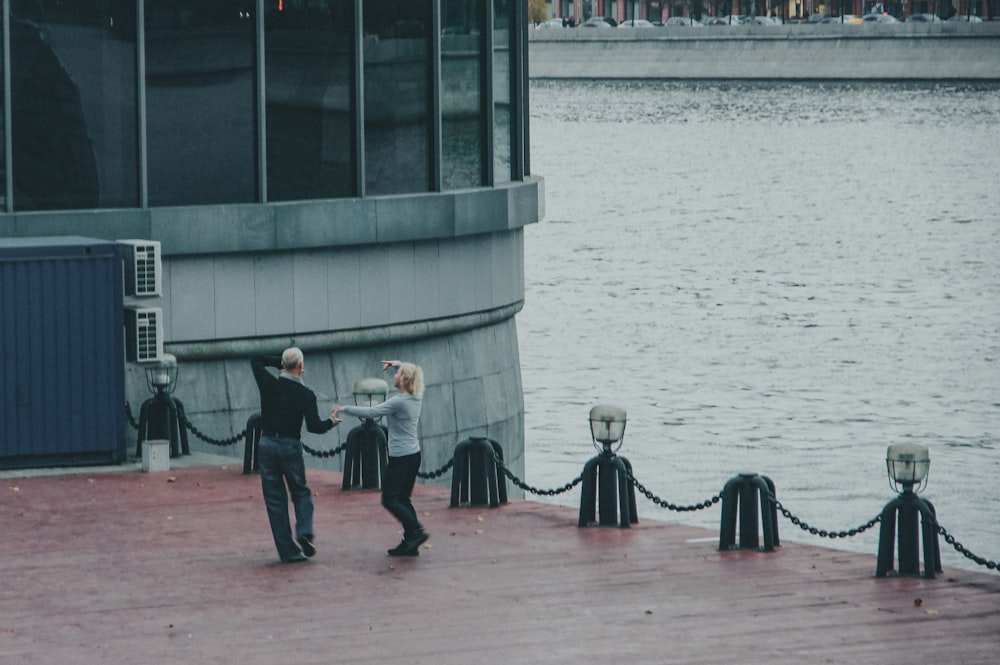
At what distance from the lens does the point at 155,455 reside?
19.1m

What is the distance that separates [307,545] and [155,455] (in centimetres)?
453

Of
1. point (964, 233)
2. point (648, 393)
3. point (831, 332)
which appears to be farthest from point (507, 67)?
point (964, 233)

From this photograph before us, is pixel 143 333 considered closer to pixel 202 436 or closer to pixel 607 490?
pixel 202 436

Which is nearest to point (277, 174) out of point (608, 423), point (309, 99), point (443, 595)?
point (309, 99)

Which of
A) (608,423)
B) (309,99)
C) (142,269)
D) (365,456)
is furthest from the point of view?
(309,99)

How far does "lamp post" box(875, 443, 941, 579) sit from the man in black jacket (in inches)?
170

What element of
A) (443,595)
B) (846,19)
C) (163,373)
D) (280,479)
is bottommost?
(443,595)

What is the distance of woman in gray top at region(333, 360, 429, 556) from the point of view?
1498 cm

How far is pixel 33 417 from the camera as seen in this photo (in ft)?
61.3

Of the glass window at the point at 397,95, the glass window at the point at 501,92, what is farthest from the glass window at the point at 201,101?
the glass window at the point at 501,92

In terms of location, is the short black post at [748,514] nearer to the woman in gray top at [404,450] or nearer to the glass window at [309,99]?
the woman in gray top at [404,450]

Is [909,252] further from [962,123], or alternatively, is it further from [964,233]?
[962,123]

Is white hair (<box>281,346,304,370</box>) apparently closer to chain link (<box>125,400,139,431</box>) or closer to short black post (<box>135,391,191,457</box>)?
short black post (<box>135,391,191,457</box>)

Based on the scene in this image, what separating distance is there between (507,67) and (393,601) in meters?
12.2
